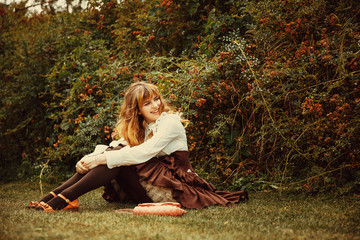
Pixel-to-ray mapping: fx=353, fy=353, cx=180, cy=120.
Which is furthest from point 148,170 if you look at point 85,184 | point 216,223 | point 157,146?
point 216,223

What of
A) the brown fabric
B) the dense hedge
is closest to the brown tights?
the brown fabric

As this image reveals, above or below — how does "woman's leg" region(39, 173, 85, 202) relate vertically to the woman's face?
below

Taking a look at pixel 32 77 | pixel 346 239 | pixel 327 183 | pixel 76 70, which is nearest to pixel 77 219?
pixel 346 239

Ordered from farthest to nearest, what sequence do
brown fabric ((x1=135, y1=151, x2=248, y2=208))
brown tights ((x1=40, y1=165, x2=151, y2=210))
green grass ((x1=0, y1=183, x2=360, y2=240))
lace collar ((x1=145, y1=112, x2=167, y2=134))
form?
lace collar ((x1=145, y1=112, x2=167, y2=134))
brown fabric ((x1=135, y1=151, x2=248, y2=208))
brown tights ((x1=40, y1=165, x2=151, y2=210))
green grass ((x1=0, y1=183, x2=360, y2=240))

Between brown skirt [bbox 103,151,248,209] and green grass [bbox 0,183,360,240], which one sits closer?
green grass [bbox 0,183,360,240]

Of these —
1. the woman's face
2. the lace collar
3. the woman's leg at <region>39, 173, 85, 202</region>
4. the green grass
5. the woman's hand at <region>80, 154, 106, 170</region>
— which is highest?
the woman's face

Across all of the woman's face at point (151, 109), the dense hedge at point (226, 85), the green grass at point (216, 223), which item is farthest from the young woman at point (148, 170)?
the dense hedge at point (226, 85)

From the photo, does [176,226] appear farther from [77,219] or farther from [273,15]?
[273,15]

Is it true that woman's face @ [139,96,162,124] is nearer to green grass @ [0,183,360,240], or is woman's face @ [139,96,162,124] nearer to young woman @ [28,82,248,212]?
young woman @ [28,82,248,212]

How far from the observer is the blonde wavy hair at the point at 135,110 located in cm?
301

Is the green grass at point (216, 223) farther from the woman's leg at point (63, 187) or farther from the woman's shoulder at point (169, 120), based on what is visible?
the woman's shoulder at point (169, 120)

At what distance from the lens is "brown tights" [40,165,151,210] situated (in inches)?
100

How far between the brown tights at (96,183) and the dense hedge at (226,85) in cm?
109

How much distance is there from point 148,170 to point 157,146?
0.64 ft
